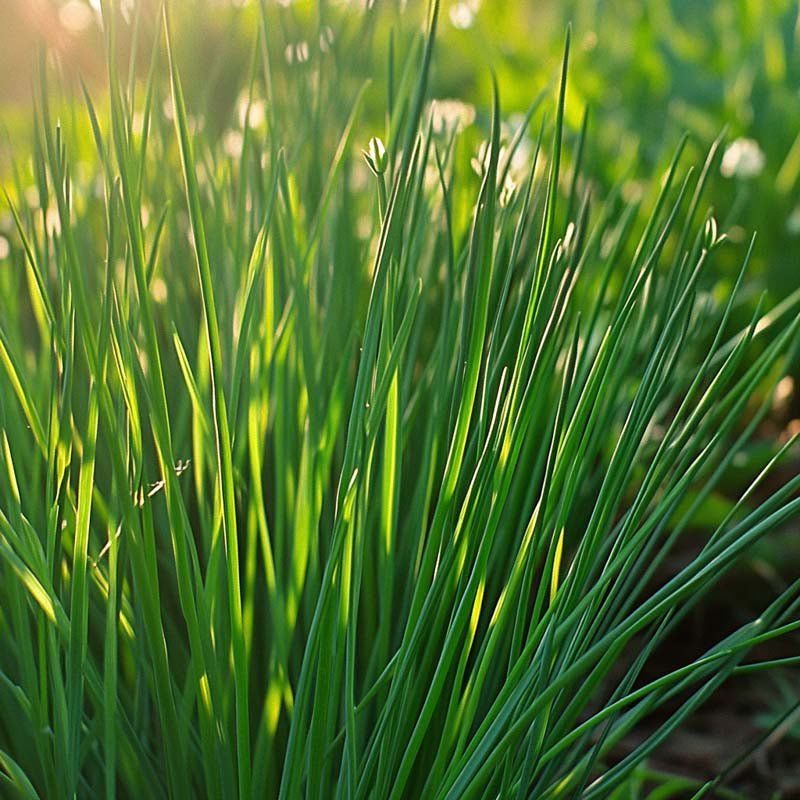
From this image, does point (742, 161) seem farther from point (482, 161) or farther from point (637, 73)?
point (482, 161)

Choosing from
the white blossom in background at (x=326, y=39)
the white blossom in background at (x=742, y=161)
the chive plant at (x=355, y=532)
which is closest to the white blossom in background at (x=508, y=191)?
the chive plant at (x=355, y=532)

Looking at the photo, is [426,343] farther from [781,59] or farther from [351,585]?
[781,59]

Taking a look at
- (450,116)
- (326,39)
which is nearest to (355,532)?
(326,39)

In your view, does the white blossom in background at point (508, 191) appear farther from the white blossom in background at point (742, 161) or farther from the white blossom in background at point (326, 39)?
the white blossom in background at point (742, 161)

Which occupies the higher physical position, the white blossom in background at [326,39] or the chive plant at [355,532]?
the white blossom in background at [326,39]

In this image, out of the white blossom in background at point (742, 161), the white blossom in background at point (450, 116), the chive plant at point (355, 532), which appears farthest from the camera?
A: the white blossom in background at point (742, 161)

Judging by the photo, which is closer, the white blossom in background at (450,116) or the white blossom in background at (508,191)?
the white blossom in background at (508,191)
